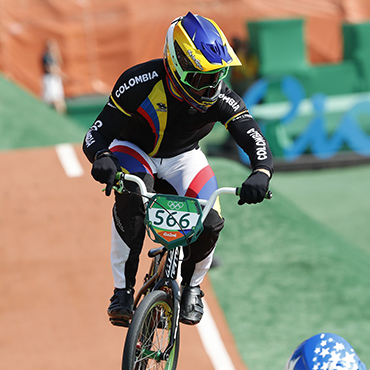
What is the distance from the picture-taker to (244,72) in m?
17.0

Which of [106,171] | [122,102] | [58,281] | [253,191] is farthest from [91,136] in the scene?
[58,281]

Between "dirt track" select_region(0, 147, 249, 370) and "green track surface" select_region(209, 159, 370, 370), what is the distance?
0.47 m

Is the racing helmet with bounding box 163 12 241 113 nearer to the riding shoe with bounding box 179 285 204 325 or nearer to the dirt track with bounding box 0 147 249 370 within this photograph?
the riding shoe with bounding box 179 285 204 325

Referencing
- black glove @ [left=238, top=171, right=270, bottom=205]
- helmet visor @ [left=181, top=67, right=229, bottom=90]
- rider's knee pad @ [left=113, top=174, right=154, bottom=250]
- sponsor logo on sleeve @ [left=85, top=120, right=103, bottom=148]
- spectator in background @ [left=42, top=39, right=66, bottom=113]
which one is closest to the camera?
black glove @ [left=238, top=171, right=270, bottom=205]

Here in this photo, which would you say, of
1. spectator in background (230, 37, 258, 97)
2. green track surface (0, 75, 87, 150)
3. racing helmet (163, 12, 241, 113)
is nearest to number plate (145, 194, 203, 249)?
racing helmet (163, 12, 241, 113)

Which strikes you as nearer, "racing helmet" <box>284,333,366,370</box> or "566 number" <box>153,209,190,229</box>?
"racing helmet" <box>284,333,366,370</box>

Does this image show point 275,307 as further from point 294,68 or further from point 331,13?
point 331,13

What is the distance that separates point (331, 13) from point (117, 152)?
2116cm

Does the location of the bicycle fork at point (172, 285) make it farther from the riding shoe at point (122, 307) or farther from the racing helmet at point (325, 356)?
the racing helmet at point (325, 356)

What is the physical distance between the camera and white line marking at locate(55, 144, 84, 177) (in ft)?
30.6

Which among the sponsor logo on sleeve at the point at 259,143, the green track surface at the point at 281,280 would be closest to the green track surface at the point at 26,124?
the green track surface at the point at 281,280

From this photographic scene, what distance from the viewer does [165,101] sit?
4102 millimetres

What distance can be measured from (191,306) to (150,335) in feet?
1.46

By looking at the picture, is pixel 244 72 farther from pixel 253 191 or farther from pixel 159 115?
pixel 253 191
